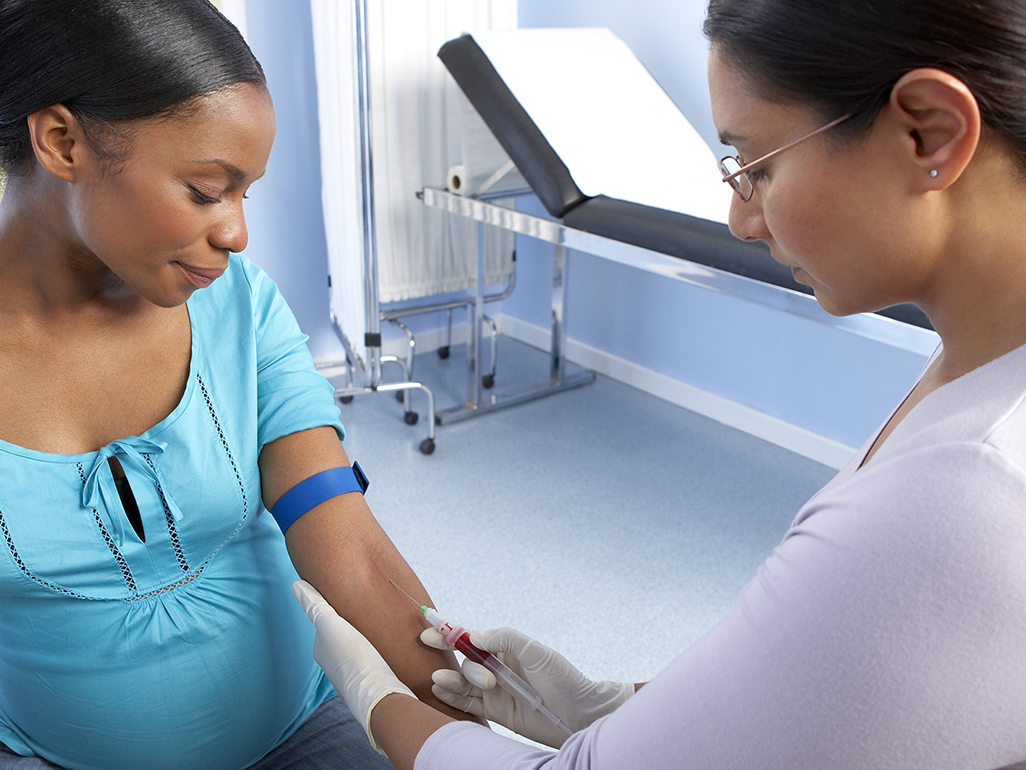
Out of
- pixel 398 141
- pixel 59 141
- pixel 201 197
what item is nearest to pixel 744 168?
pixel 201 197

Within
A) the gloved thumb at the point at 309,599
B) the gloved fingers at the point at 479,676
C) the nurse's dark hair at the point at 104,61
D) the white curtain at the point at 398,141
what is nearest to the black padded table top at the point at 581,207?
the white curtain at the point at 398,141

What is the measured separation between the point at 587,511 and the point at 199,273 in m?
1.80

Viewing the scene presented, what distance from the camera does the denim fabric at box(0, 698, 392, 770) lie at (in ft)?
3.29

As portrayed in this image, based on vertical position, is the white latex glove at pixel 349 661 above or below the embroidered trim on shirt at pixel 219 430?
below

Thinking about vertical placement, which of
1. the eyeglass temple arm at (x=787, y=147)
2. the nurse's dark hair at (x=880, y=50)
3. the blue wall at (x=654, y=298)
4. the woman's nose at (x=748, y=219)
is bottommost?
the blue wall at (x=654, y=298)

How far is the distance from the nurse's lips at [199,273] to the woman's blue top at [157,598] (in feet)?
0.39

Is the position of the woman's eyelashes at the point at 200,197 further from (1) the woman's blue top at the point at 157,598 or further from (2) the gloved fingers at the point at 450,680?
(2) the gloved fingers at the point at 450,680

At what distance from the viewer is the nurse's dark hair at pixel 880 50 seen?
1.81 ft

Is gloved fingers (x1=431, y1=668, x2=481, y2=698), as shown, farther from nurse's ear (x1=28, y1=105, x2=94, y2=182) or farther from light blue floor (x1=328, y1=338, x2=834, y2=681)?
light blue floor (x1=328, y1=338, x2=834, y2=681)

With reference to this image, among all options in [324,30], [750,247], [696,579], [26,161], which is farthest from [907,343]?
[324,30]

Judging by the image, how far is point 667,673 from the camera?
64 cm

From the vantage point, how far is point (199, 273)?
963 millimetres

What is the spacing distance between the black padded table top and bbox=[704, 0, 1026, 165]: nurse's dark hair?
1.23m

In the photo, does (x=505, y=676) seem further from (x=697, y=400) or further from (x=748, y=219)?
(x=697, y=400)
